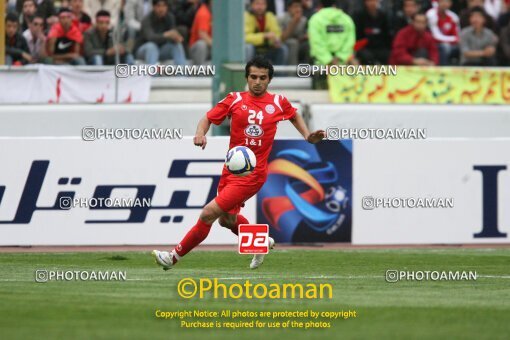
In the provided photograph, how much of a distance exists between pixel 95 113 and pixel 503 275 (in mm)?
8723

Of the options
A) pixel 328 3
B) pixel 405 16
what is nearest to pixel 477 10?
pixel 405 16

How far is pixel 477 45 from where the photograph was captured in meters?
24.9

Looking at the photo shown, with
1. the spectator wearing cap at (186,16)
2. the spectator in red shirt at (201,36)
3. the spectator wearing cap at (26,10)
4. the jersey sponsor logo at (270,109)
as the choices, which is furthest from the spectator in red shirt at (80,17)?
the jersey sponsor logo at (270,109)

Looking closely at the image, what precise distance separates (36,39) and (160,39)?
2088mm

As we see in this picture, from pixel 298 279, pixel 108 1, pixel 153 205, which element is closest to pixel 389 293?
pixel 298 279

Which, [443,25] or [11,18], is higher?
[11,18]

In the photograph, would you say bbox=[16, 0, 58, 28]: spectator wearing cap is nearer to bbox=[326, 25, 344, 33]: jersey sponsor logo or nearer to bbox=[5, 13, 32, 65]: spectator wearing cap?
bbox=[5, 13, 32, 65]: spectator wearing cap

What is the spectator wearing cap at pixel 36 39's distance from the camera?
74.6ft

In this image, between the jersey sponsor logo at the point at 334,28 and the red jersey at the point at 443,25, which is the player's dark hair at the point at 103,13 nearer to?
the jersey sponsor logo at the point at 334,28

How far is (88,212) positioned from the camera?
17.8 meters

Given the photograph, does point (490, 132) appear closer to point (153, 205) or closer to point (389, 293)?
point (153, 205)

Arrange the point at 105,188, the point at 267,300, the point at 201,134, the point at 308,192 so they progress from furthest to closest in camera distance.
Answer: the point at 308,192 → the point at 105,188 → the point at 201,134 → the point at 267,300

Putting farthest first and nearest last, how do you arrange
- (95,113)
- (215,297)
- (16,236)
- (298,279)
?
(95,113) < (16,236) < (298,279) < (215,297)

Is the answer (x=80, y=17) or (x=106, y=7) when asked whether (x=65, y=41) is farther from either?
(x=106, y=7)
